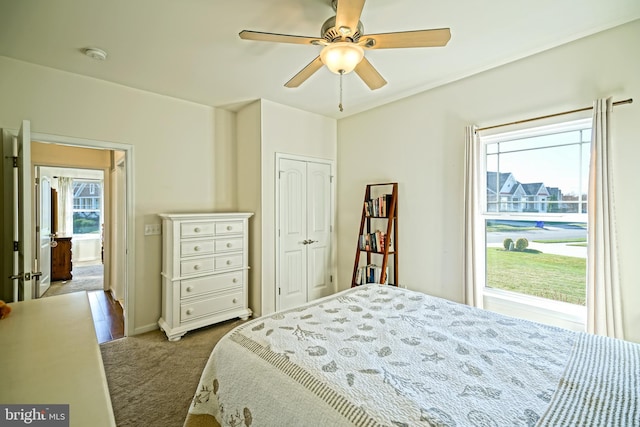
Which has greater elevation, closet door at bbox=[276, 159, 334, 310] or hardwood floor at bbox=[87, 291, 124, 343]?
closet door at bbox=[276, 159, 334, 310]

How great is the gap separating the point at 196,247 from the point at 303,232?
1356 millimetres

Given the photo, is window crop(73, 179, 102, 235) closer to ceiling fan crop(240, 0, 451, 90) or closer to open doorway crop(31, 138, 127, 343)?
open doorway crop(31, 138, 127, 343)

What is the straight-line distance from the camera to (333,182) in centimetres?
419

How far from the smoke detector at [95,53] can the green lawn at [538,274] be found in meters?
3.85

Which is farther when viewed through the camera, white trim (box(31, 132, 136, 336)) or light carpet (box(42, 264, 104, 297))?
light carpet (box(42, 264, 104, 297))

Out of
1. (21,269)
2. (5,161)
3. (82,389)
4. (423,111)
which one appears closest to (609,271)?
(423,111)

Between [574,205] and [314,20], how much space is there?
2.45 metres

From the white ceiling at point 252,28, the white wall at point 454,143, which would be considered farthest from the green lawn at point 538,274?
the white ceiling at point 252,28

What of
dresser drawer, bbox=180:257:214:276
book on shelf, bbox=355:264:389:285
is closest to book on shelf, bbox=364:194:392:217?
book on shelf, bbox=355:264:389:285

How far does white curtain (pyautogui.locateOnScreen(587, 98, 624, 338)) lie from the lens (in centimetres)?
198

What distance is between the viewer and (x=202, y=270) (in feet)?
10.3

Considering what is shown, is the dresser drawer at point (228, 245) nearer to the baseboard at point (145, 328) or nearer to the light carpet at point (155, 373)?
the light carpet at point (155, 373)

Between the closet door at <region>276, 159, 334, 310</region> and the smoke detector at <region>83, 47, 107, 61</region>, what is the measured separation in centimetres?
190

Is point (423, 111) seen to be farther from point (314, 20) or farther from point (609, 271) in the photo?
point (609, 271)
